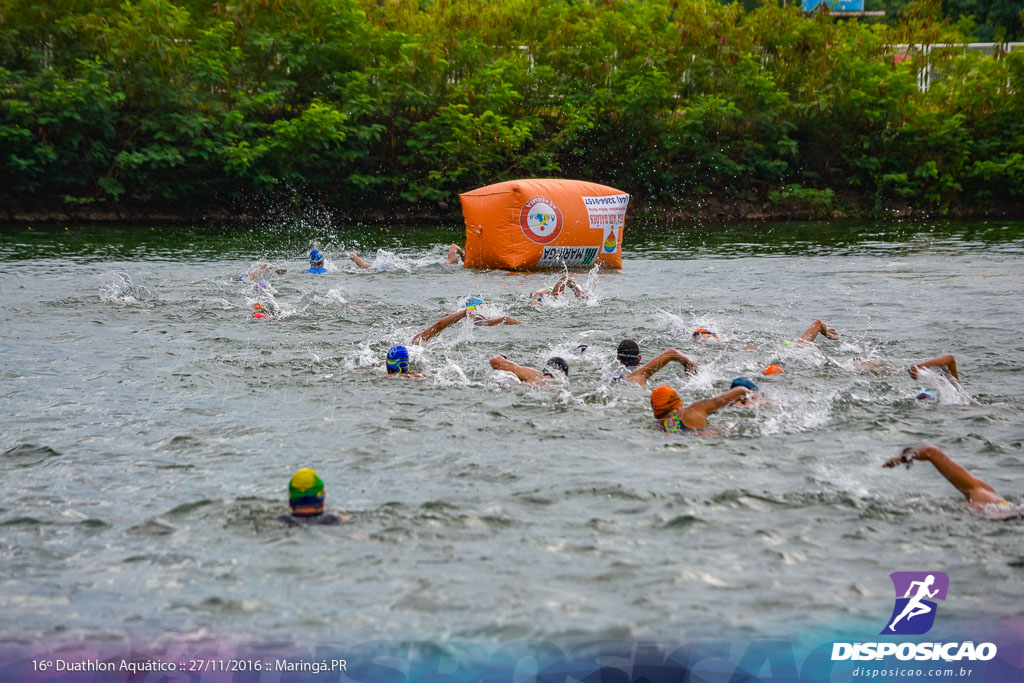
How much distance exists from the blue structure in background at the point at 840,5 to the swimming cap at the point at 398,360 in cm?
2721

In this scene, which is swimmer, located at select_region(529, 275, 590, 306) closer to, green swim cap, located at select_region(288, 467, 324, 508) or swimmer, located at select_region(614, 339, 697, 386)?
swimmer, located at select_region(614, 339, 697, 386)

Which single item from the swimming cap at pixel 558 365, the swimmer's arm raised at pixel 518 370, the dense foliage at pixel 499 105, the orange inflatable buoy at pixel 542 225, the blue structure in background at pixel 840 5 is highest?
the blue structure in background at pixel 840 5

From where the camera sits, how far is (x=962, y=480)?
222 inches

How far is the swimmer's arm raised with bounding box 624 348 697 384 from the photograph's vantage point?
8492 millimetres

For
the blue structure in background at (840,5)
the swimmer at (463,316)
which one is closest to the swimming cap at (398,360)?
the swimmer at (463,316)

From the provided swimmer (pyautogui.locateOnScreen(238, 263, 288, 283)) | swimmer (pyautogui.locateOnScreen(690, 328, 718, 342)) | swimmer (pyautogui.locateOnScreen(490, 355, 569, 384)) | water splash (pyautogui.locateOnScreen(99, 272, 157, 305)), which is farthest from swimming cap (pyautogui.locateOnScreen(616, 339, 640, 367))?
swimmer (pyautogui.locateOnScreen(238, 263, 288, 283))

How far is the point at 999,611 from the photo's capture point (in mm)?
4301

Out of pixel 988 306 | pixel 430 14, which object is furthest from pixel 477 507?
pixel 430 14

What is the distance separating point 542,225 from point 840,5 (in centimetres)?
2218

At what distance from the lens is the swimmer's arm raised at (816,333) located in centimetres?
995

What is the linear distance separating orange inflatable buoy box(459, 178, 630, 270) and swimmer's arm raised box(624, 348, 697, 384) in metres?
7.82

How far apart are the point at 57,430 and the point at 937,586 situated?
6.01m

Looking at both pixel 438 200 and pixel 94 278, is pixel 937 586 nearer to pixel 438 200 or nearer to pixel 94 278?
pixel 94 278

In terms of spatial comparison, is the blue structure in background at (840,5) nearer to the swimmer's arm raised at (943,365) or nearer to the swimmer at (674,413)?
the swimmer's arm raised at (943,365)
